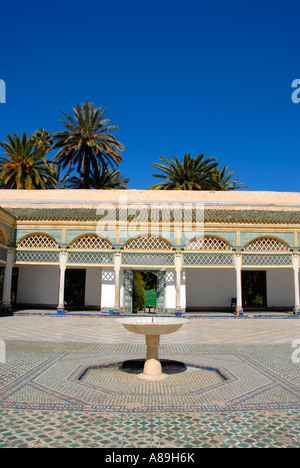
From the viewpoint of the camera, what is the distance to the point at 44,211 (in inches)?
561

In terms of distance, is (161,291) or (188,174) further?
(188,174)

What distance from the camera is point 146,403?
3.79m

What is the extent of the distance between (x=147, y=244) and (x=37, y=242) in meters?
4.10

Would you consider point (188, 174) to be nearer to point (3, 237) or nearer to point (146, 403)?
point (3, 237)

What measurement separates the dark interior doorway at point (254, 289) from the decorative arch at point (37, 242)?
8.75 metres

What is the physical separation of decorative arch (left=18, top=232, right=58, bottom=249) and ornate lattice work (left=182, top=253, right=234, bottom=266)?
4857mm

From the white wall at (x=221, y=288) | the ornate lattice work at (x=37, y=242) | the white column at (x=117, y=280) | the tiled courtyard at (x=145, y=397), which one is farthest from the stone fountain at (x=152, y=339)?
the white wall at (x=221, y=288)

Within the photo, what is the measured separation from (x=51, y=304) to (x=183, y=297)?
5.80m

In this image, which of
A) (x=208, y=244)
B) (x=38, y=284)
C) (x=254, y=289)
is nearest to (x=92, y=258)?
(x=38, y=284)

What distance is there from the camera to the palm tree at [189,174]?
2298 cm

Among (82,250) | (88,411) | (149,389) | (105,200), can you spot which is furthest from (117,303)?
(88,411)

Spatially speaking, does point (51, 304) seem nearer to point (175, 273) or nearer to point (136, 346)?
point (175, 273)

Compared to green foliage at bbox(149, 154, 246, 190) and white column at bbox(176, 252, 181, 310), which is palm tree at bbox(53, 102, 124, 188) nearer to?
green foliage at bbox(149, 154, 246, 190)

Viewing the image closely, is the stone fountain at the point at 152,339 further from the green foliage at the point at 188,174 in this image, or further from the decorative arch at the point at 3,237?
the green foliage at the point at 188,174
